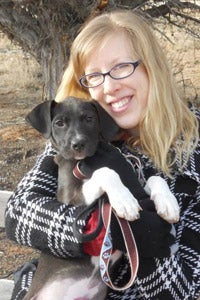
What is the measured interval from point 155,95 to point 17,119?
17.9 ft

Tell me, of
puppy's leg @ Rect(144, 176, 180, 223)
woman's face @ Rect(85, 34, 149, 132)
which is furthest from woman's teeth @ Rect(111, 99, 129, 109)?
puppy's leg @ Rect(144, 176, 180, 223)

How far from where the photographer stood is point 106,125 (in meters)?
3.22

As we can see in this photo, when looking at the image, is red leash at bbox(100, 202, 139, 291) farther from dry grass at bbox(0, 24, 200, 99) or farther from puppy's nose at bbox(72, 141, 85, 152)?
dry grass at bbox(0, 24, 200, 99)

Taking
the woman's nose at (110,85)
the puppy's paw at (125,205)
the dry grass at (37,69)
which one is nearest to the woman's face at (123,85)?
the woman's nose at (110,85)

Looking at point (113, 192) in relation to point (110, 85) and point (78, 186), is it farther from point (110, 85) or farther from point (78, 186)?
point (110, 85)

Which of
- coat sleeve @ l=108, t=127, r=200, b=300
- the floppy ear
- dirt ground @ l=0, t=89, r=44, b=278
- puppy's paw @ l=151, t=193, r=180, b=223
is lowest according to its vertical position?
dirt ground @ l=0, t=89, r=44, b=278

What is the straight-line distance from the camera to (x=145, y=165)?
10.1ft

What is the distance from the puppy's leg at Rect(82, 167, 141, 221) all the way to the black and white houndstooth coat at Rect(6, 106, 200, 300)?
119 mm

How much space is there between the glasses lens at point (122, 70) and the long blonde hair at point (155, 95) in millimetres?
81

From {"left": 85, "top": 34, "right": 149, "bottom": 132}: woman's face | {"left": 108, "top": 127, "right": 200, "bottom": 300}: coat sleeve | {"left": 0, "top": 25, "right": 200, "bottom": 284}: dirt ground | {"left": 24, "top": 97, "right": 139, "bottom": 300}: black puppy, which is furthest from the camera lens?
{"left": 0, "top": 25, "right": 200, "bottom": 284}: dirt ground

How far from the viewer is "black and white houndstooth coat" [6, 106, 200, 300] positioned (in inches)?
108

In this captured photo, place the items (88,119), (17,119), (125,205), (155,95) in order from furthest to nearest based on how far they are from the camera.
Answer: (17,119) < (88,119) < (155,95) < (125,205)

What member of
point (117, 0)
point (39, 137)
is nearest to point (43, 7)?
point (117, 0)

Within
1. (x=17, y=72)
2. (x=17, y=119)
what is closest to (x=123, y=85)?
(x=17, y=119)
